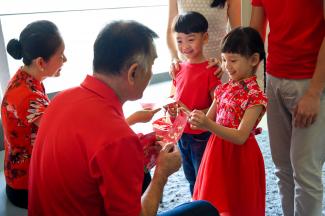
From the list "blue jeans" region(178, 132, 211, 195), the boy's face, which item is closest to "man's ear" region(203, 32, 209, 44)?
the boy's face

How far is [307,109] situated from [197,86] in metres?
0.51

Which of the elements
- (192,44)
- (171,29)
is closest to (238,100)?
(192,44)

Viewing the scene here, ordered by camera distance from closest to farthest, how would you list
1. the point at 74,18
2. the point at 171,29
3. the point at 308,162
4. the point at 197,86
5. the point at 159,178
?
the point at 159,178, the point at 308,162, the point at 197,86, the point at 171,29, the point at 74,18

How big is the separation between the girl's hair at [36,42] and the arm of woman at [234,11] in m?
0.83

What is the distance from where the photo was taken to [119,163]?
0.80m

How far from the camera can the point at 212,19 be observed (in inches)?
66.6

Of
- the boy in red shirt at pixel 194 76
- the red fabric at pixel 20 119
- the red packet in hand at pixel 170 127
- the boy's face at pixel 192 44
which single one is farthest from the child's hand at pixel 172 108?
the red fabric at pixel 20 119

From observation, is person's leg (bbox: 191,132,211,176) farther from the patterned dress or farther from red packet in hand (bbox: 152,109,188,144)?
the patterned dress

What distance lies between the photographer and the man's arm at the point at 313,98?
119 cm

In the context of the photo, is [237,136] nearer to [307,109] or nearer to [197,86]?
[307,109]

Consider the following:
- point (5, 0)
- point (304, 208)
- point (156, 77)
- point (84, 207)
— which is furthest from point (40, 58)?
point (156, 77)

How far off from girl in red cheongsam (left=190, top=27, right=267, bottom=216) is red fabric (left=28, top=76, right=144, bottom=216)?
466 mm

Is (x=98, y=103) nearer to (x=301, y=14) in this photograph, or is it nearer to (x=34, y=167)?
(x=34, y=167)

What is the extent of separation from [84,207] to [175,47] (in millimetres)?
1149
